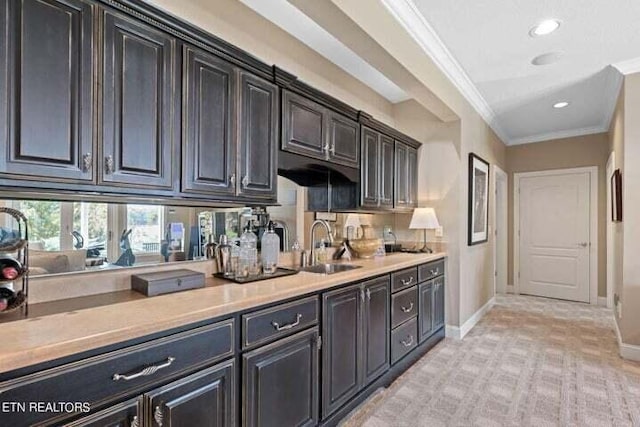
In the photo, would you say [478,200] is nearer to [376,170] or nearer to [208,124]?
[376,170]

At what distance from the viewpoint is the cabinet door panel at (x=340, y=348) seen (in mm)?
2047

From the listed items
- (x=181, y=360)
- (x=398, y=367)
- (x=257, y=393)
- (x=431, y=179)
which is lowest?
(x=398, y=367)

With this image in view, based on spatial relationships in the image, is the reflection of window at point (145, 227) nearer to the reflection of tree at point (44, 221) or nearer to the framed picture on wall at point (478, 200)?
the reflection of tree at point (44, 221)

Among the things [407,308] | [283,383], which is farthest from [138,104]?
[407,308]

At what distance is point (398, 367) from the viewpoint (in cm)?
284

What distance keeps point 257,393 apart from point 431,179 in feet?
10.2

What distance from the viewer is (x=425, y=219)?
12.0 feet

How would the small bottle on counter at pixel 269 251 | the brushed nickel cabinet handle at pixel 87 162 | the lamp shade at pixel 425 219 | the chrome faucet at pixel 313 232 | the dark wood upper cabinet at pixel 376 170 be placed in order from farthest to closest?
the lamp shade at pixel 425 219 → the dark wood upper cabinet at pixel 376 170 → the chrome faucet at pixel 313 232 → the small bottle on counter at pixel 269 251 → the brushed nickel cabinet handle at pixel 87 162

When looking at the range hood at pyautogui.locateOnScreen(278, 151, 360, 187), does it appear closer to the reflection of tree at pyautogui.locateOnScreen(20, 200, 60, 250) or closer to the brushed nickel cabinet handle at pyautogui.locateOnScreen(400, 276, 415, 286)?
the brushed nickel cabinet handle at pyautogui.locateOnScreen(400, 276, 415, 286)

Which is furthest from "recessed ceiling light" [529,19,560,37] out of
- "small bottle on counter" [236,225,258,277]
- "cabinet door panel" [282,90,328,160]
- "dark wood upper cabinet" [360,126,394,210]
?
"small bottle on counter" [236,225,258,277]

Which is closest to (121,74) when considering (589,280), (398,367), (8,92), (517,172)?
(8,92)

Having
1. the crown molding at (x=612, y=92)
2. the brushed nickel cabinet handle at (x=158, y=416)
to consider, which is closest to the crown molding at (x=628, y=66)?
the crown molding at (x=612, y=92)

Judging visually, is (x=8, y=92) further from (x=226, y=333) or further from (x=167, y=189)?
(x=226, y=333)

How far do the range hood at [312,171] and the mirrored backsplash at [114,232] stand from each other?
1.51 feet
